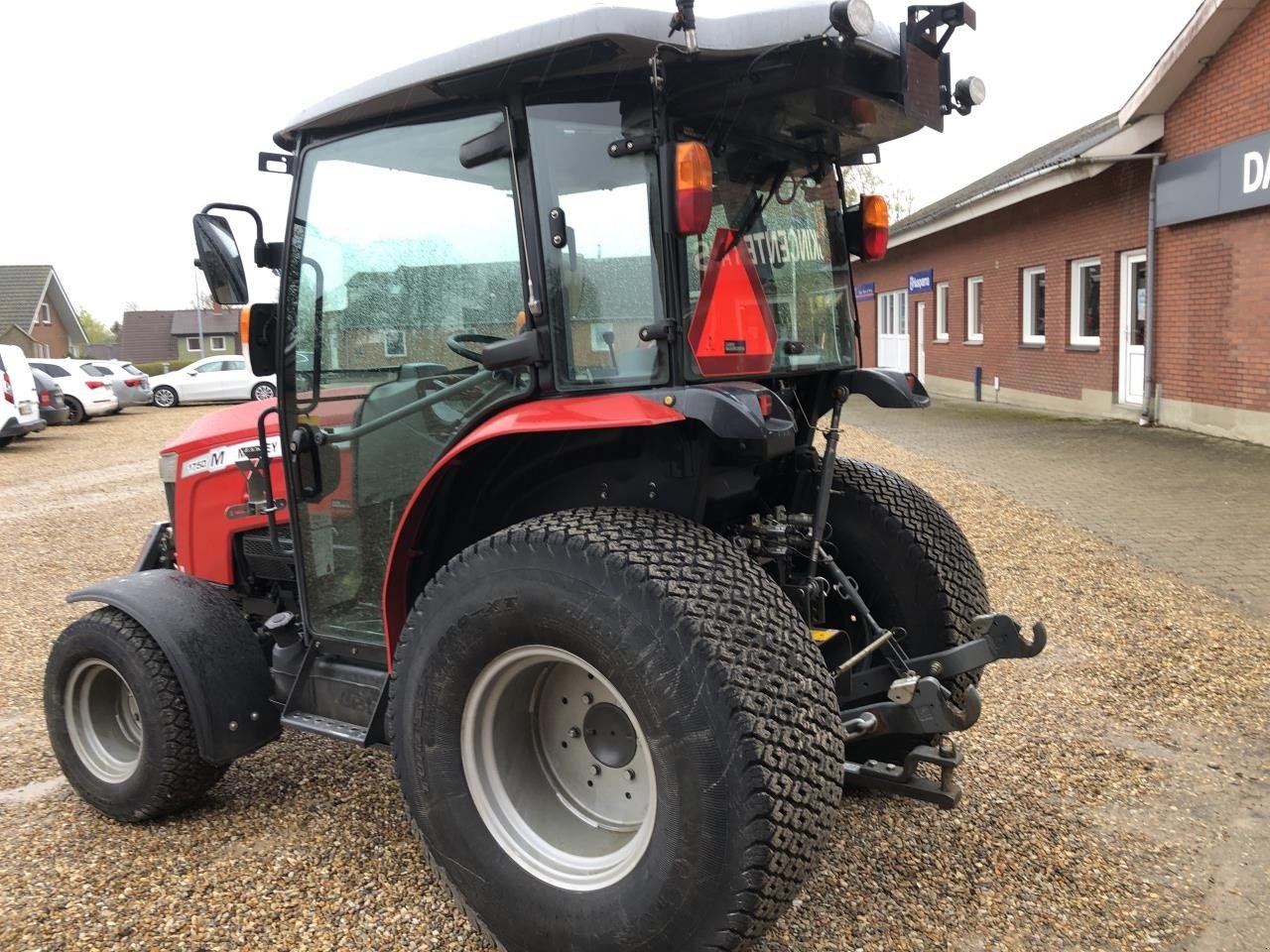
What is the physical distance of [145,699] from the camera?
132 inches

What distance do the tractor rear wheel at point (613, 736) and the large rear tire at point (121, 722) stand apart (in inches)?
40.5

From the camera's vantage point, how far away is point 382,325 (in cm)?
313

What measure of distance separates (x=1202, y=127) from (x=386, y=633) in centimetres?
1291

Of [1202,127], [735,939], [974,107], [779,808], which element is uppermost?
[1202,127]

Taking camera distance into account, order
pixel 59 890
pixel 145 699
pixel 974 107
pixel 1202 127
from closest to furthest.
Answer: pixel 974 107
pixel 59 890
pixel 145 699
pixel 1202 127

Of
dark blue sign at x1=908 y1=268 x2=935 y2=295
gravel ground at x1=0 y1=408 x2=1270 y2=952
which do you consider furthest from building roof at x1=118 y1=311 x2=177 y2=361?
gravel ground at x1=0 y1=408 x2=1270 y2=952

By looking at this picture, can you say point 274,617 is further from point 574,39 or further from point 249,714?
point 574,39

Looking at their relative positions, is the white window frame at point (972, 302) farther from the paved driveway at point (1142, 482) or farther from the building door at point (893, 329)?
the paved driveway at point (1142, 482)

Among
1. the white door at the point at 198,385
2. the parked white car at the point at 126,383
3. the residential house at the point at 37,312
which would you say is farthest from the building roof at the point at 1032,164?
the residential house at the point at 37,312

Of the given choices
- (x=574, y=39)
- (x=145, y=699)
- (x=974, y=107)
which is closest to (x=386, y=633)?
(x=145, y=699)

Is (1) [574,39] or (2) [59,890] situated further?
(2) [59,890]

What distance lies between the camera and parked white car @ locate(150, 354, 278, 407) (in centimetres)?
2938

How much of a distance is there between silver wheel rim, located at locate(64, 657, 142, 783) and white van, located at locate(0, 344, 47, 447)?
15.9 meters

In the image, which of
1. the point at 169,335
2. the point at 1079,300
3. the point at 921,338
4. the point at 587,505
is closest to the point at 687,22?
the point at 587,505
